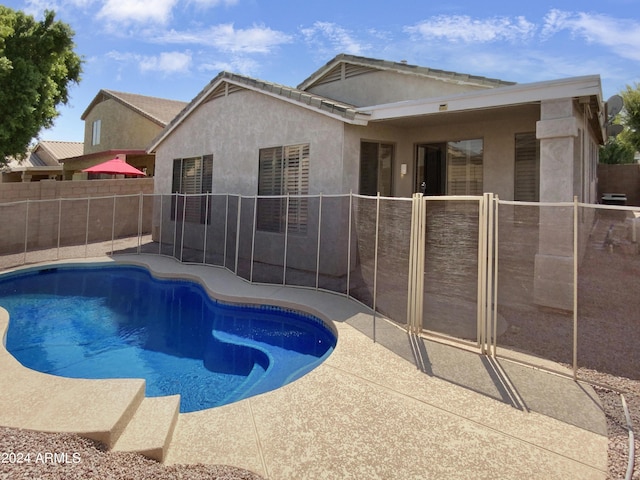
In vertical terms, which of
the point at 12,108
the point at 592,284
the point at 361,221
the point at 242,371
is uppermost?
the point at 12,108

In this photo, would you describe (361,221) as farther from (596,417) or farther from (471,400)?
(596,417)

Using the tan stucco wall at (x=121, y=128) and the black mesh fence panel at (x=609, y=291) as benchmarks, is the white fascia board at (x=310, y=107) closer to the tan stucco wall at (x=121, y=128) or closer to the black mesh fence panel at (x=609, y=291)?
the black mesh fence panel at (x=609, y=291)

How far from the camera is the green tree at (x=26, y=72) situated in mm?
12438

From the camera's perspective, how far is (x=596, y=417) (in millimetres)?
3486

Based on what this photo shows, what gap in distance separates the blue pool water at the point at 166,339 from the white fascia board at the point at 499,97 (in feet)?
15.1

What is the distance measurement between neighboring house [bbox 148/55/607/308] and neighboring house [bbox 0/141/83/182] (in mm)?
17871

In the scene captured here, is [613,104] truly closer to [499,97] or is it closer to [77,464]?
[499,97]

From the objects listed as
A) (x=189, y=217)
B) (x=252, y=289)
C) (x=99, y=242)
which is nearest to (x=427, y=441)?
(x=252, y=289)

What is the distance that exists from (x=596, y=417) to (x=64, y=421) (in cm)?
450

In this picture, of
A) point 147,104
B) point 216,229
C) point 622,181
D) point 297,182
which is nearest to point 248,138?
point 297,182

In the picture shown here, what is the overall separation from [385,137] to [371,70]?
3180mm

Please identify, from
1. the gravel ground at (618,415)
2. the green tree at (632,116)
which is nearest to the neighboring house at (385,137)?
the gravel ground at (618,415)

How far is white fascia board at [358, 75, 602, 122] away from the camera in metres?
6.08

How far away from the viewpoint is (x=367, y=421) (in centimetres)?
337
